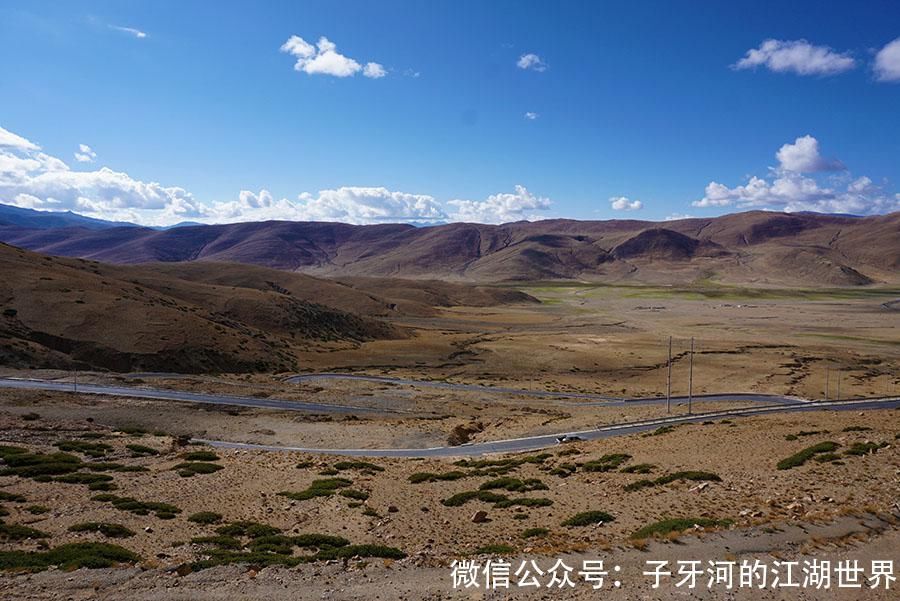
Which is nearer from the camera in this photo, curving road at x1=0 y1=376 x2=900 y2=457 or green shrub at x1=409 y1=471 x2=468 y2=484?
green shrub at x1=409 y1=471 x2=468 y2=484

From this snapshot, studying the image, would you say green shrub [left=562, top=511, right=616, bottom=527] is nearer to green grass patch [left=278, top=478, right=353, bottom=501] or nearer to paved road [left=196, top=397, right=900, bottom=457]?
green grass patch [left=278, top=478, right=353, bottom=501]

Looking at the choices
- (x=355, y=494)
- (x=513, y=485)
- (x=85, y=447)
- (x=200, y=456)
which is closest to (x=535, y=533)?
(x=513, y=485)

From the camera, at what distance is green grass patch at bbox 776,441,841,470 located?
82.6 ft

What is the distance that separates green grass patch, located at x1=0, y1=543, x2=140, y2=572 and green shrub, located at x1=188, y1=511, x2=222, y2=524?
3895 millimetres

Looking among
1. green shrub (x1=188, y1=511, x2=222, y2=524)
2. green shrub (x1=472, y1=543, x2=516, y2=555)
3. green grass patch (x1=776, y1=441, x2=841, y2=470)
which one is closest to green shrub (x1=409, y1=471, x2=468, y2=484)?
green shrub (x1=188, y1=511, x2=222, y2=524)

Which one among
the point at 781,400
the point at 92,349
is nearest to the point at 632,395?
the point at 781,400

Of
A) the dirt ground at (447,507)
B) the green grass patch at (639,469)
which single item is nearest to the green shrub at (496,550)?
the dirt ground at (447,507)

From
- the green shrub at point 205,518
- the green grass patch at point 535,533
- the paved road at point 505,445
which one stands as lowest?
the paved road at point 505,445

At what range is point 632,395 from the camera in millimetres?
68438

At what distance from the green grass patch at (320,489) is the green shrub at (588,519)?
10874mm

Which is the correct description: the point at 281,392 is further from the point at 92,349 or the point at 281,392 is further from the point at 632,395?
the point at 632,395

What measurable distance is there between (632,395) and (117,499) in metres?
59.0

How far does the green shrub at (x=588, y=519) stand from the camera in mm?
19406

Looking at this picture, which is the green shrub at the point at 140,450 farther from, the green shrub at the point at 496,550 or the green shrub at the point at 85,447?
the green shrub at the point at 496,550
